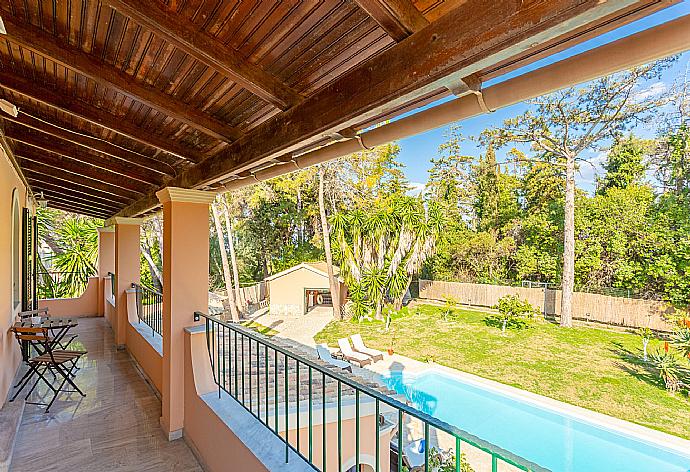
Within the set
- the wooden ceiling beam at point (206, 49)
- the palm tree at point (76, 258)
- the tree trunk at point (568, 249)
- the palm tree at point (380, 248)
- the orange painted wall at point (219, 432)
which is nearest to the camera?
the wooden ceiling beam at point (206, 49)

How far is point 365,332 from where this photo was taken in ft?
48.3

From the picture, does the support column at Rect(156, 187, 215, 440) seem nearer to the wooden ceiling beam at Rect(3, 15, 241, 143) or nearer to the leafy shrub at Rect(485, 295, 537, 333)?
the wooden ceiling beam at Rect(3, 15, 241, 143)

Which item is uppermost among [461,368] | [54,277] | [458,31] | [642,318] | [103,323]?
[458,31]

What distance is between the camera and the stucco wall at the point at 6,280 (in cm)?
379

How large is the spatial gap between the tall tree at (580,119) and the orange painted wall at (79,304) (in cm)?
1589

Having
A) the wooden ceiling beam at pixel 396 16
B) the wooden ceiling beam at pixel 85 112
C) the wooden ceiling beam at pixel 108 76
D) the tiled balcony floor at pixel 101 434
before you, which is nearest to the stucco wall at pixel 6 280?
the tiled balcony floor at pixel 101 434

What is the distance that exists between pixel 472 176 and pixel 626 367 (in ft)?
40.0

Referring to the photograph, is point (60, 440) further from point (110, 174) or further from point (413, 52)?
point (413, 52)

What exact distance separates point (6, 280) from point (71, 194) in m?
2.90

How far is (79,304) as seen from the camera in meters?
9.16

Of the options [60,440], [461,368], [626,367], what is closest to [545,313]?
[626,367]

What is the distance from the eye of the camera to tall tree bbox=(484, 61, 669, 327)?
15961mm

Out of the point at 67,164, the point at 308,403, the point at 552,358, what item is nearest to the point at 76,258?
the point at 67,164

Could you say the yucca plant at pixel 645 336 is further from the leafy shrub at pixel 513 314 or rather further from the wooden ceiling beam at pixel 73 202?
the wooden ceiling beam at pixel 73 202
